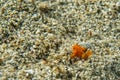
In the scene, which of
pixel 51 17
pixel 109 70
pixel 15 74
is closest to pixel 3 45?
pixel 15 74

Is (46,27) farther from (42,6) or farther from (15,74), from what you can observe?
(15,74)

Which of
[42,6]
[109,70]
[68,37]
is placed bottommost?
[109,70]

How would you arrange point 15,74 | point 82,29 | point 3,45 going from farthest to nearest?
1. point 82,29
2. point 3,45
3. point 15,74

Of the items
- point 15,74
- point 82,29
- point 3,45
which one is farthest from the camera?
point 82,29

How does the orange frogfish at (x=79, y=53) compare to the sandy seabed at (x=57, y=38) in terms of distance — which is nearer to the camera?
the sandy seabed at (x=57, y=38)

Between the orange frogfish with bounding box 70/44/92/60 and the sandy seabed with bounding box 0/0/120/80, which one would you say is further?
the orange frogfish with bounding box 70/44/92/60

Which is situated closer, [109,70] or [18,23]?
[109,70]

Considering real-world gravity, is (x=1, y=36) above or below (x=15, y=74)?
above
